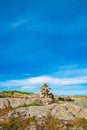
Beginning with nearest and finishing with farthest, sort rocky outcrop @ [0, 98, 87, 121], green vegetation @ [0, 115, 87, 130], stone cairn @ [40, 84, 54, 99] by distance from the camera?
green vegetation @ [0, 115, 87, 130] → rocky outcrop @ [0, 98, 87, 121] → stone cairn @ [40, 84, 54, 99]

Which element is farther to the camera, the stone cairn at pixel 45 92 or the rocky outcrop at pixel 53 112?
the stone cairn at pixel 45 92

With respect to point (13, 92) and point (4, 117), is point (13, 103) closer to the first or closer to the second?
point (4, 117)

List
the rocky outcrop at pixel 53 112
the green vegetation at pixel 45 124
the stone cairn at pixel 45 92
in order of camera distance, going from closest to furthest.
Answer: the green vegetation at pixel 45 124
the rocky outcrop at pixel 53 112
the stone cairn at pixel 45 92

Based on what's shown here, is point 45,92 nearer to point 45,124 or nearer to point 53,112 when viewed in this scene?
point 53,112

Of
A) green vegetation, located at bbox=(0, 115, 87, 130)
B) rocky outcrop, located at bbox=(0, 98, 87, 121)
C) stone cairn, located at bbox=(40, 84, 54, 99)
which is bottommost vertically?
green vegetation, located at bbox=(0, 115, 87, 130)

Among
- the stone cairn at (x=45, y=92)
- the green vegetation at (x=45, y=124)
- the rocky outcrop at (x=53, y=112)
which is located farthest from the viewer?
the stone cairn at (x=45, y=92)

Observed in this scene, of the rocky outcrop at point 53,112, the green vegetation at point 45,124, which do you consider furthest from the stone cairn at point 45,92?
the green vegetation at point 45,124

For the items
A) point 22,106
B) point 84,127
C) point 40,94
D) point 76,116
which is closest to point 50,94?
point 40,94

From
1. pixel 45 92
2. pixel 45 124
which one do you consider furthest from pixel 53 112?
pixel 45 92

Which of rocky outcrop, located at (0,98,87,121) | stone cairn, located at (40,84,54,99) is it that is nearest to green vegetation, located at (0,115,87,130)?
rocky outcrop, located at (0,98,87,121)

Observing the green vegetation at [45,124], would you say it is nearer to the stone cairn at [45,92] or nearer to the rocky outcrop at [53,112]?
the rocky outcrop at [53,112]

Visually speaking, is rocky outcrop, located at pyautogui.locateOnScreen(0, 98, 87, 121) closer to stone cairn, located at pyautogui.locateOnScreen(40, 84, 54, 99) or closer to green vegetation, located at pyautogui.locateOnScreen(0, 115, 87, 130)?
green vegetation, located at pyautogui.locateOnScreen(0, 115, 87, 130)

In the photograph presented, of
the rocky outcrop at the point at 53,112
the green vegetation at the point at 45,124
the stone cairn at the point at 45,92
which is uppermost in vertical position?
the stone cairn at the point at 45,92

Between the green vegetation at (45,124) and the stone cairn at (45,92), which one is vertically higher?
the stone cairn at (45,92)
